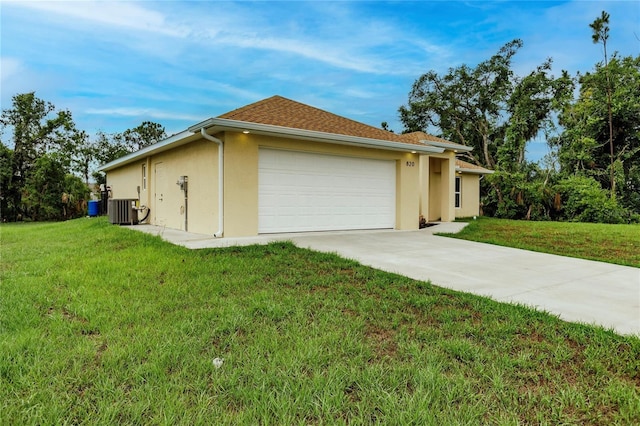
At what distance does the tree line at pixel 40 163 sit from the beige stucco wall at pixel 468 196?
22.6 m

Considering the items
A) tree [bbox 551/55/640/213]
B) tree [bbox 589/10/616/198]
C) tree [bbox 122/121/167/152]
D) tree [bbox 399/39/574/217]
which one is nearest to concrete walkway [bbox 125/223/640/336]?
tree [bbox 589/10/616/198]

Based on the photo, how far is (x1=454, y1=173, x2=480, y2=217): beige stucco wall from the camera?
55.9 feet

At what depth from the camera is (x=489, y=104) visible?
25.7m

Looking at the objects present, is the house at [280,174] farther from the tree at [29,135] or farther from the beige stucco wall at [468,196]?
the tree at [29,135]

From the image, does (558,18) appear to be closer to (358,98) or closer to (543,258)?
(358,98)

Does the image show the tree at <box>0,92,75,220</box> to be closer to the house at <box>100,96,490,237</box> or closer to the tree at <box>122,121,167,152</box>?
the tree at <box>122,121,167,152</box>

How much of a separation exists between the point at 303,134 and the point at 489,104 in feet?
73.5

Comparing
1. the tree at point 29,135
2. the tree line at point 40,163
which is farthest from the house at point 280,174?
the tree at point 29,135

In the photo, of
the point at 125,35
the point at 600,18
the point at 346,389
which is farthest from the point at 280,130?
the point at 600,18

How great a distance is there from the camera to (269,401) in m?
1.96

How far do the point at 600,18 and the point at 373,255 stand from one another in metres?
19.6

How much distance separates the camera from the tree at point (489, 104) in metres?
22.4

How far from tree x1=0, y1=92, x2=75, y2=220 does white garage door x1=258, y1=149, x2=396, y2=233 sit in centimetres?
2017

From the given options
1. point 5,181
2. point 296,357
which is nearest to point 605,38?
point 296,357
